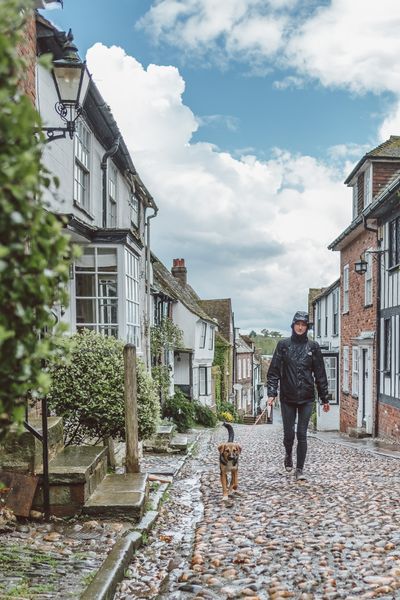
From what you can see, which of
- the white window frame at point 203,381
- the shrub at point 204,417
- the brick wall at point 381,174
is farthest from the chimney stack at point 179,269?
the brick wall at point 381,174

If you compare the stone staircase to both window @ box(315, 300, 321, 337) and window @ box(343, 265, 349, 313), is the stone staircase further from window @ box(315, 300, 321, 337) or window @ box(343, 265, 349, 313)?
window @ box(315, 300, 321, 337)

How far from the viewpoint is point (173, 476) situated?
10.4 metres

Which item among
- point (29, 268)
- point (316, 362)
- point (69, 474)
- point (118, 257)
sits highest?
point (118, 257)

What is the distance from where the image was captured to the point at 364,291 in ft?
72.4

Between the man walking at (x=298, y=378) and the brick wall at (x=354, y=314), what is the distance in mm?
11617

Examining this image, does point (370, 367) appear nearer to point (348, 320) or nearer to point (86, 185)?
point (348, 320)

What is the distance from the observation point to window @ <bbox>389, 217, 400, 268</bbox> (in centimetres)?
1784

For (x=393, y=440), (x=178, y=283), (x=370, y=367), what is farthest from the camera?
(x=178, y=283)

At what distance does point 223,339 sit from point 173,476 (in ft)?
124

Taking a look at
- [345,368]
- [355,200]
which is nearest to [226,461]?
[355,200]

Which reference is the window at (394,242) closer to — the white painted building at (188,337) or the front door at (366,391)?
the front door at (366,391)

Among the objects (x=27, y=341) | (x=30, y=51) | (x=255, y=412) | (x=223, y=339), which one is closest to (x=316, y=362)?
(x=30, y=51)

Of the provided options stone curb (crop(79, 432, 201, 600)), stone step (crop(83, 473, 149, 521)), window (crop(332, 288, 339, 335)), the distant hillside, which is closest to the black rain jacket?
stone step (crop(83, 473, 149, 521))

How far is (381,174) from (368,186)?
661 millimetres
